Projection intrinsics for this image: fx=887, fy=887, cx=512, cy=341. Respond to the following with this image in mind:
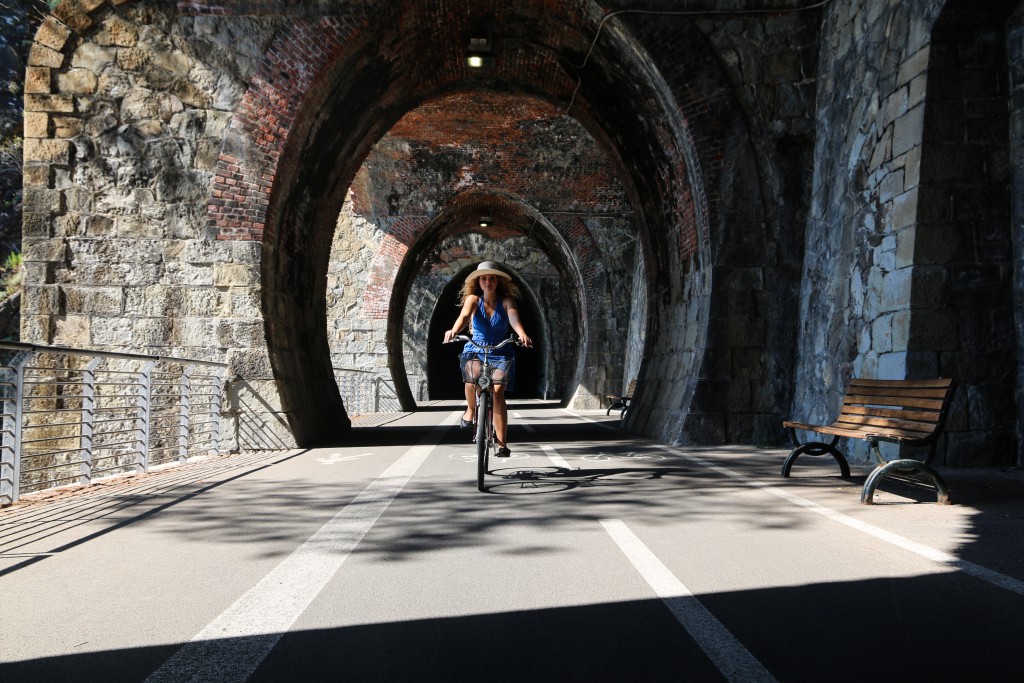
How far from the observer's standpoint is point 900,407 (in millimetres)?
6910

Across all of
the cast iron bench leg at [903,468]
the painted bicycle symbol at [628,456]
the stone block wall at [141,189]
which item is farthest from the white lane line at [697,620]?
the stone block wall at [141,189]

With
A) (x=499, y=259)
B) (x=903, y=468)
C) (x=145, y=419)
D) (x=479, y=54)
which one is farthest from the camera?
(x=499, y=259)

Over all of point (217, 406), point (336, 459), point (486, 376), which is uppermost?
point (486, 376)

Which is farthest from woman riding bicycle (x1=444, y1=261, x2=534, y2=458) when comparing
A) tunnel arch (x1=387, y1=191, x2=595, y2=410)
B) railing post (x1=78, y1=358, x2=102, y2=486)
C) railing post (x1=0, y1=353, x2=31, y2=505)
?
tunnel arch (x1=387, y1=191, x2=595, y2=410)

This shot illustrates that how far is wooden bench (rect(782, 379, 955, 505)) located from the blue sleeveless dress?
249 centimetres

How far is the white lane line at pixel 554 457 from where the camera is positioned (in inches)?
344

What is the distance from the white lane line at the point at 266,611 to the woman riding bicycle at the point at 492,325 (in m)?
2.00

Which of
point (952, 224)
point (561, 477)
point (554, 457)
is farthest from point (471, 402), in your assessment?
point (952, 224)

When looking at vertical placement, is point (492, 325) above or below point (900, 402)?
above

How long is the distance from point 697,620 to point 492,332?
4655 millimetres

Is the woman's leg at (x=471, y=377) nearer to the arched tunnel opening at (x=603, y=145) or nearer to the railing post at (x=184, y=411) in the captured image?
the railing post at (x=184, y=411)

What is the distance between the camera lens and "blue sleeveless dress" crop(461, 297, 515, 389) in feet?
25.1

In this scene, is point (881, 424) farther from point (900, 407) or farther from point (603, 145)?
point (603, 145)

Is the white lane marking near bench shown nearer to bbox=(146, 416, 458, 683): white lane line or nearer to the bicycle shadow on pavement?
the bicycle shadow on pavement
